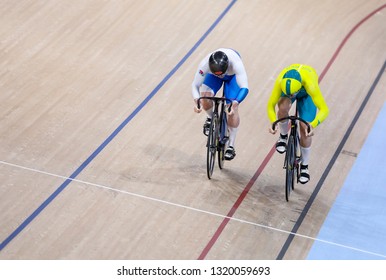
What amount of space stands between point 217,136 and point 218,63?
76 centimetres

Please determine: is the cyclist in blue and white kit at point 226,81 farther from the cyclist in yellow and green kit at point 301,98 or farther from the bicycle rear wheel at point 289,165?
the bicycle rear wheel at point 289,165

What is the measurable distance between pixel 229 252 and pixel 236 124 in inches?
49.7

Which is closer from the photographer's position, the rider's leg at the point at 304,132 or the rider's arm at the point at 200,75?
the rider's leg at the point at 304,132

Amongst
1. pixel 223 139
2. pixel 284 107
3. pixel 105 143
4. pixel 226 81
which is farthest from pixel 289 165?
pixel 105 143

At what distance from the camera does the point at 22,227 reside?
7219 mm

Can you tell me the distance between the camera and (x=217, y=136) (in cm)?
768

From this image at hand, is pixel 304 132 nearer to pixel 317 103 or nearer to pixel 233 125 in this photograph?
pixel 317 103

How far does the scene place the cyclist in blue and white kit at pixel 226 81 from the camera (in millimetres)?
7270

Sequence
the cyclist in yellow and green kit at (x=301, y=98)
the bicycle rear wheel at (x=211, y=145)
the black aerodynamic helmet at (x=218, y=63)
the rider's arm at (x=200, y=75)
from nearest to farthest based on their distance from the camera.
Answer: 1. the cyclist in yellow and green kit at (x=301, y=98)
2. the black aerodynamic helmet at (x=218, y=63)
3. the rider's arm at (x=200, y=75)
4. the bicycle rear wheel at (x=211, y=145)

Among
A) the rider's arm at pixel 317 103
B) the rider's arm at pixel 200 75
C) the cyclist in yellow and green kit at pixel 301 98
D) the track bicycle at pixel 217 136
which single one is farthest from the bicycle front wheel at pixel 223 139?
the rider's arm at pixel 317 103

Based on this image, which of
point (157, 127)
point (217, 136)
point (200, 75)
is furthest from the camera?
point (157, 127)

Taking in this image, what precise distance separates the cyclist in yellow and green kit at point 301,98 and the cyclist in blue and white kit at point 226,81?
0.32 meters

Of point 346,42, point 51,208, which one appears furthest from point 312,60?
point 51,208

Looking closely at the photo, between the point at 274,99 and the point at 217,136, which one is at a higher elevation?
the point at 274,99
